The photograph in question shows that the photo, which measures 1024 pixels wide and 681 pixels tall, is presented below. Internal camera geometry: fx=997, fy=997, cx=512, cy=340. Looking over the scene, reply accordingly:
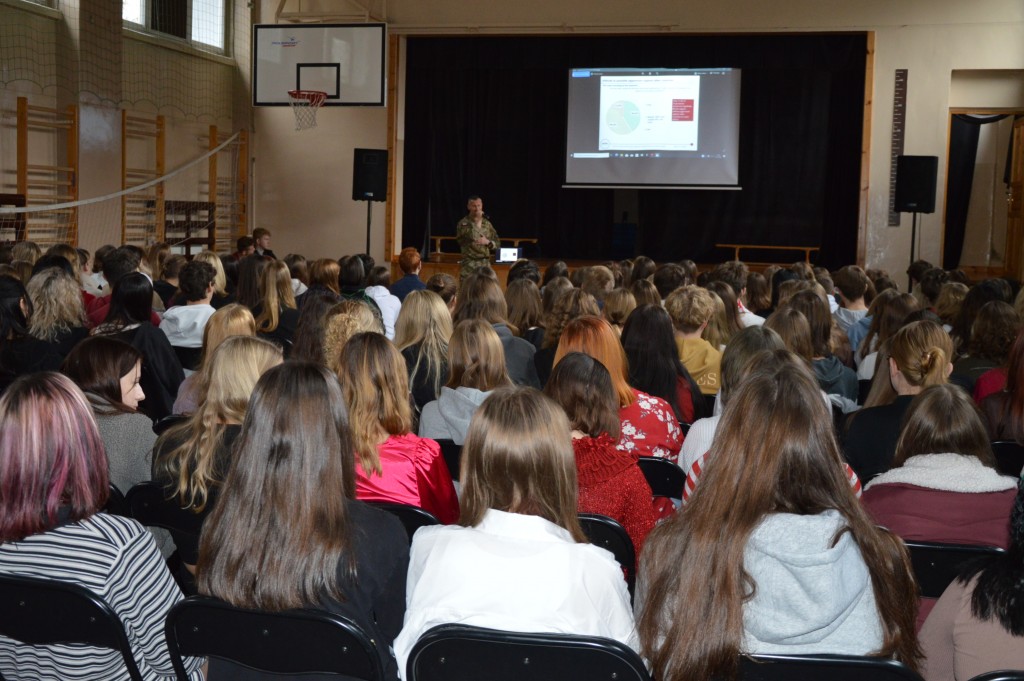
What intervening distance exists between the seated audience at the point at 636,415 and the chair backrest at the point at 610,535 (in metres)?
0.82

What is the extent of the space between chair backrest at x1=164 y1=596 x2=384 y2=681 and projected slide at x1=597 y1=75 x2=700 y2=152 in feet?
→ 36.1

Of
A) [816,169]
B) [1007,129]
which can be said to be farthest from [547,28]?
[1007,129]

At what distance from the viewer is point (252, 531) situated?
1938 millimetres

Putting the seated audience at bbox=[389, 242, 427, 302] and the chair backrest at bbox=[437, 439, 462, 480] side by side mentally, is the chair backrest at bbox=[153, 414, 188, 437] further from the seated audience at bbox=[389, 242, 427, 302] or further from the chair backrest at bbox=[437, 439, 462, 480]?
the seated audience at bbox=[389, 242, 427, 302]

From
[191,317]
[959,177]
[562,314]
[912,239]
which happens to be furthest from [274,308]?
[959,177]

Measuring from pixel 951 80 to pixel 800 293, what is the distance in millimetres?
8674

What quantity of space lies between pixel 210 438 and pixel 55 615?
900 mm

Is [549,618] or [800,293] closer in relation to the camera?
[549,618]

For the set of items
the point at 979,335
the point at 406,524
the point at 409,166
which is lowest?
the point at 406,524

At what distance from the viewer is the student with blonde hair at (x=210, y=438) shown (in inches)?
104

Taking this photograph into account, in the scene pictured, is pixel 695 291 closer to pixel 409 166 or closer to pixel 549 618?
pixel 549 618

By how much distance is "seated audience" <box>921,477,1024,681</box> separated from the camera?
1593mm

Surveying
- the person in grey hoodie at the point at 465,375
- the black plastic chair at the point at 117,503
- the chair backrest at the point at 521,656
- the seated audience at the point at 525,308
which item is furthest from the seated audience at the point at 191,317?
the chair backrest at the point at 521,656

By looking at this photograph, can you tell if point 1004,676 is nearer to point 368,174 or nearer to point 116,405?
point 116,405
